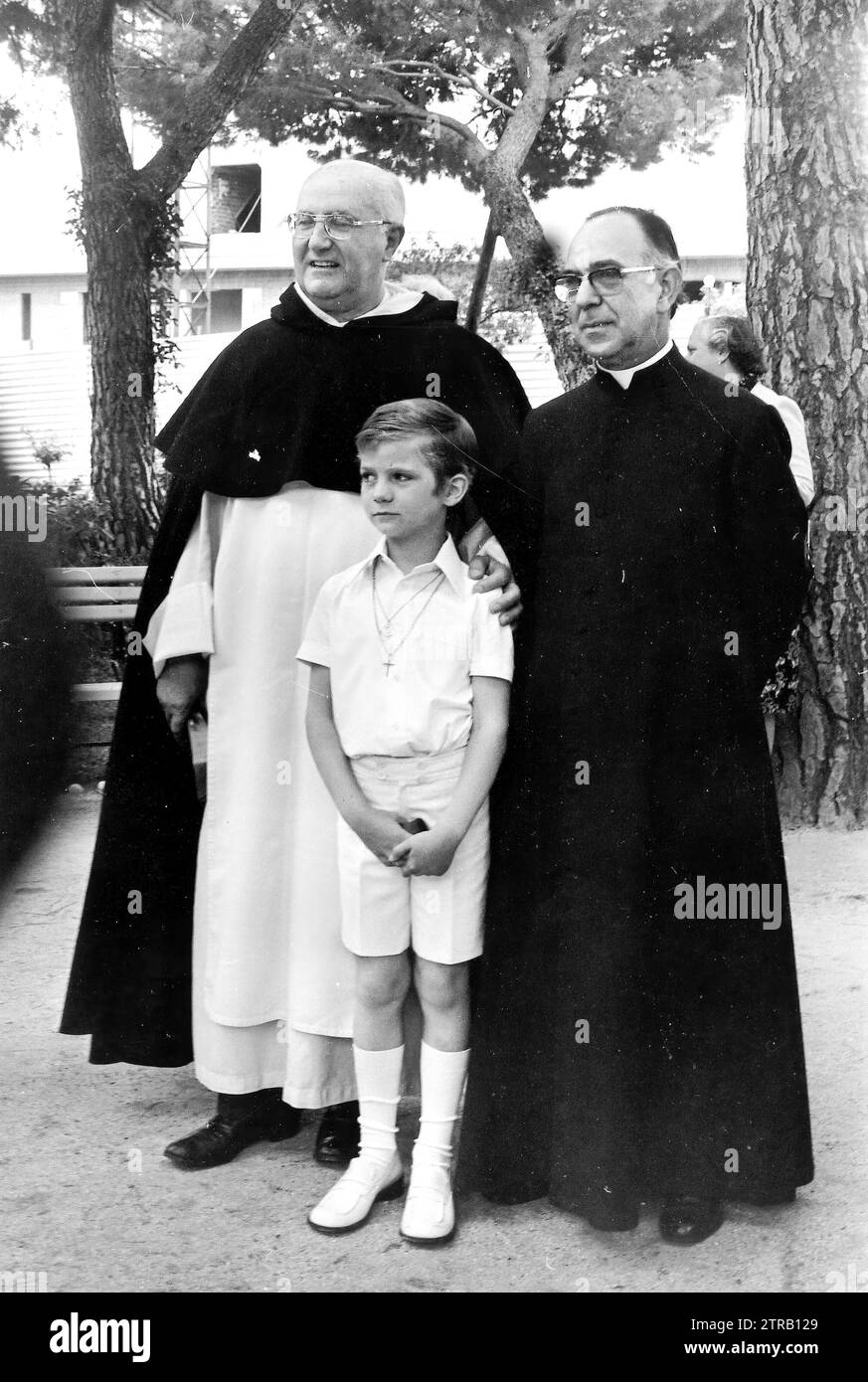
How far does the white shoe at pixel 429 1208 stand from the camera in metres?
2.80

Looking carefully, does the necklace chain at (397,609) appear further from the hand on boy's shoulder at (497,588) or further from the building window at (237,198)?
the building window at (237,198)

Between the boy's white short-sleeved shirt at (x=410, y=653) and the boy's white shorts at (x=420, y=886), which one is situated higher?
the boy's white short-sleeved shirt at (x=410, y=653)

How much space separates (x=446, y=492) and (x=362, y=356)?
428mm

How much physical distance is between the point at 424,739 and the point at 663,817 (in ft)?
1.58

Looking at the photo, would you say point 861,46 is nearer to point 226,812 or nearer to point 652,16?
point 652,16

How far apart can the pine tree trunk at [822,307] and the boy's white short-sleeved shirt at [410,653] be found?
2085 millimetres

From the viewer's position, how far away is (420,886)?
288 centimetres

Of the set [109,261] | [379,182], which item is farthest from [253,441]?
[109,261]

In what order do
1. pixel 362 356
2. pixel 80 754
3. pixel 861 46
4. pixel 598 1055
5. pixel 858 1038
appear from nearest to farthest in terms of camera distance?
pixel 598 1055 < pixel 362 356 < pixel 858 1038 < pixel 861 46 < pixel 80 754

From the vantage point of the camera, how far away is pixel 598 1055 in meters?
2.78

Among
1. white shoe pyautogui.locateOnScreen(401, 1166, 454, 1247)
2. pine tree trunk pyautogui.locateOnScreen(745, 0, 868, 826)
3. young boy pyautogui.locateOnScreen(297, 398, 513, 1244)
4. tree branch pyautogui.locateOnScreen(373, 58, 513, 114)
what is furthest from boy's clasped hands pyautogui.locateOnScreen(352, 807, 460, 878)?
pine tree trunk pyautogui.locateOnScreen(745, 0, 868, 826)

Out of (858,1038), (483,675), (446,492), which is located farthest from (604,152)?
(858,1038)

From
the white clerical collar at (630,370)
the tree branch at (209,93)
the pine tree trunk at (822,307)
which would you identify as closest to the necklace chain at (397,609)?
the white clerical collar at (630,370)

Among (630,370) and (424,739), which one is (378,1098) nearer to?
(424,739)
